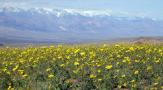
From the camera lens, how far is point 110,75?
38.1 ft

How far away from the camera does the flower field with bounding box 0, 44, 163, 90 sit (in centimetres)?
1088

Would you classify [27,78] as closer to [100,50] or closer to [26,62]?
[26,62]

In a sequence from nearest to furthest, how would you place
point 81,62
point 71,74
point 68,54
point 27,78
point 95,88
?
point 95,88, point 27,78, point 71,74, point 81,62, point 68,54

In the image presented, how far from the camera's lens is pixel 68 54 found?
15.0m

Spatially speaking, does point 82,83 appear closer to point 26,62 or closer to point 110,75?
point 110,75

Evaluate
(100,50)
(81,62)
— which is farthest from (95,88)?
(100,50)

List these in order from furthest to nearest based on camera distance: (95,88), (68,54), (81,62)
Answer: (68,54) < (81,62) < (95,88)

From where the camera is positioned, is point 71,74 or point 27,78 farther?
point 71,74

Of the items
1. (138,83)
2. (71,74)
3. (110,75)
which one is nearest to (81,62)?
(71,74)

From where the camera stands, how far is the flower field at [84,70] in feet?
35.7

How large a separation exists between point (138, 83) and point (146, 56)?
3.47 meters

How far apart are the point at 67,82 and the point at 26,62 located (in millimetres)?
3218

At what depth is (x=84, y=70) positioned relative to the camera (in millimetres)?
12469

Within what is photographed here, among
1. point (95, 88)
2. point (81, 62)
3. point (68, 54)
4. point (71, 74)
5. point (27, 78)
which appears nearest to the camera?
point (95, 88)
